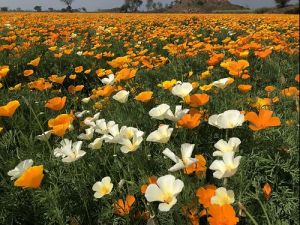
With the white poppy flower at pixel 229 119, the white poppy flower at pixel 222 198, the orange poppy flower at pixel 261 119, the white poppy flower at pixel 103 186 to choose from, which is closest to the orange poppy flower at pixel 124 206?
the white poppy flower at pixel 103 186

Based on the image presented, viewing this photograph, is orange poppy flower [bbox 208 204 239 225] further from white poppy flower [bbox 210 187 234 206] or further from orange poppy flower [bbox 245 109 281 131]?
orange poppy flower [bbox 245 109 281 131]

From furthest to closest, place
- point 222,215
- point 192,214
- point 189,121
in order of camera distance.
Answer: point 189,121
point 192,214
point 222,215

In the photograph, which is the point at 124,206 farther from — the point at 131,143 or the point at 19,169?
the point at 19,169

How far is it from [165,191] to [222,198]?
0.77 ft

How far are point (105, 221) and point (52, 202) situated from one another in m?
0.30

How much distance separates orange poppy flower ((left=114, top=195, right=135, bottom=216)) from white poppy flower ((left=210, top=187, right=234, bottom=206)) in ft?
1.44

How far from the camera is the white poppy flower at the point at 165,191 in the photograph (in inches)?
58.0

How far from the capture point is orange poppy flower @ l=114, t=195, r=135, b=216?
177 centimetres

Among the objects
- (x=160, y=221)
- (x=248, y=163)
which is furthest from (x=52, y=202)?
(x=248, y=163)

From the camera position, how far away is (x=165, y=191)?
1.55m

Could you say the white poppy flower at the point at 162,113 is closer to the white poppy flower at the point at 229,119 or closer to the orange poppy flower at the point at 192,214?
the white poppy flower at the point at 229,119

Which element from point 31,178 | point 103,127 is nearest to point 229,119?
point 103,127

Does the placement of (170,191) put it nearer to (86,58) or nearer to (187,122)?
(187,122)

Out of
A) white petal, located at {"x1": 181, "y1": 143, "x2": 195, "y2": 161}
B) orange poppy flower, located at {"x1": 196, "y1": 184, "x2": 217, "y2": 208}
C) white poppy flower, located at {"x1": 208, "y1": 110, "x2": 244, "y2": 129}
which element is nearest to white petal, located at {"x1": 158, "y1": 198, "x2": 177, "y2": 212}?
orange poppy flower, located at {"x1": 196, "y1": 184, "x2": 217, "y2": 208}
